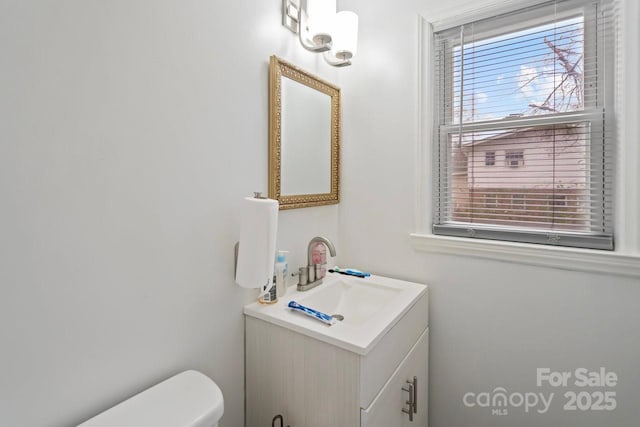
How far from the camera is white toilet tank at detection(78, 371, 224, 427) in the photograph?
71 centimetres

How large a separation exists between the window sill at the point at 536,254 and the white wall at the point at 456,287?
31 mm

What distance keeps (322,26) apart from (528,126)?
3.00ft

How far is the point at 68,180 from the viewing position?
0.70 meters

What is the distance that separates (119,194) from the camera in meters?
0.78

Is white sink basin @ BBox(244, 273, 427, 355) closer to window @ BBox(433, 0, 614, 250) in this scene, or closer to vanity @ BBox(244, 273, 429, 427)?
vanity @ BBox(244, 273, 429, 427)

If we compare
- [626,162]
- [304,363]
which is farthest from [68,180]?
[626,162]

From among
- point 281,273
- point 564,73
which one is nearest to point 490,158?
point 564,73

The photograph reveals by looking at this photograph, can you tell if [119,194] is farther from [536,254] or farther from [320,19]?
[536,254]

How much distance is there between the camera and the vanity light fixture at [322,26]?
50.1 inches

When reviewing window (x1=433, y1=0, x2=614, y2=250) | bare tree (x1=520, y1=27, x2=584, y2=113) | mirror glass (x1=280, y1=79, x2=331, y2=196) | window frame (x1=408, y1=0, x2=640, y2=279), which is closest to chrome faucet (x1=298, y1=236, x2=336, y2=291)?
mirror glass (x1=280, y1=79, x2=331, y2=196)

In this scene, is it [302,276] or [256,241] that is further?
[302,276]

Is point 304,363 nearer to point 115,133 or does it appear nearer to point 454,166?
point 115,133

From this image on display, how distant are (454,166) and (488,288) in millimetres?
540

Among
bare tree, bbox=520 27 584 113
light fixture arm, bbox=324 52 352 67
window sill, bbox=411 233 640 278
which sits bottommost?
window sill, bbox=411 233 640 278
